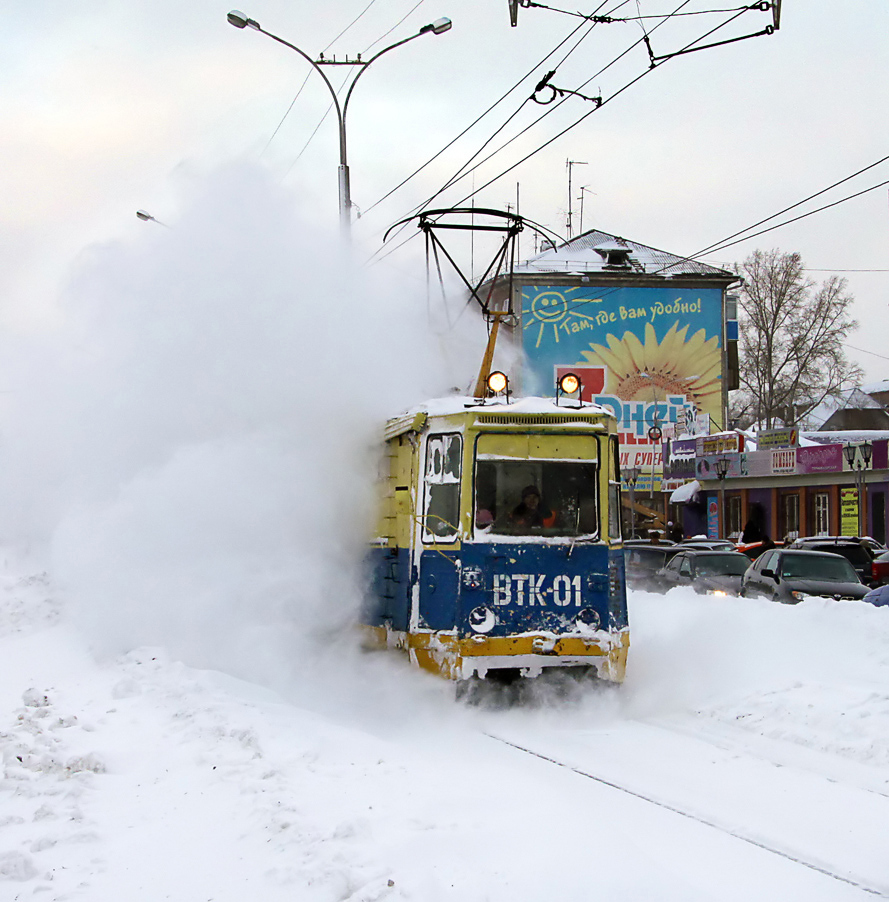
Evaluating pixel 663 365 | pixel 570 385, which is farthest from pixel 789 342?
pixel 570 385

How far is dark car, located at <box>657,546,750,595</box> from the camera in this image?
70.8 feet

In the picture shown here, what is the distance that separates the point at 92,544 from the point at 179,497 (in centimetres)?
117

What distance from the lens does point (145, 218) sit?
20.7 meters

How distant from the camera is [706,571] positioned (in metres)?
22.3

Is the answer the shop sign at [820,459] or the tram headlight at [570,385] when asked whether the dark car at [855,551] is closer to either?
the shop sign at [820,459]

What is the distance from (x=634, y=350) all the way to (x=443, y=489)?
41.0 metres

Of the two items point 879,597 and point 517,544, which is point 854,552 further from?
point 517,544

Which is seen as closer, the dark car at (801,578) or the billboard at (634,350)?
the dark car at (801,578)

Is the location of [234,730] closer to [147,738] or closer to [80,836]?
[147,738]

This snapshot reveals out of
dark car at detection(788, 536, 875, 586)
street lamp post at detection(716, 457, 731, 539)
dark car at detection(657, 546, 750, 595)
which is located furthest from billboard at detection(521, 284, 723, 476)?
dark car at detection(657, 546, 750, 595)

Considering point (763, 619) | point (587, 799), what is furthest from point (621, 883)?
point (763, 619)

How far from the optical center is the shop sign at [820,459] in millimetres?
36500

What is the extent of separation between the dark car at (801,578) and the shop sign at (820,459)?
691 inches

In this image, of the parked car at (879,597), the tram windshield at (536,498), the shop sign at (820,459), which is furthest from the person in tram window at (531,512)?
the shop sign at (820,459)
